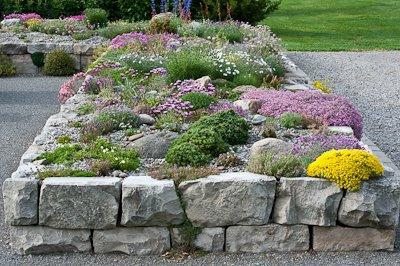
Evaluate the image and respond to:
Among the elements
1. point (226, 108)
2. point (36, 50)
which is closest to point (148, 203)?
point (226, 108)

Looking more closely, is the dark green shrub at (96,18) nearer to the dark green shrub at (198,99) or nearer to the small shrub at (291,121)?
the dark green shrub at (198,99)

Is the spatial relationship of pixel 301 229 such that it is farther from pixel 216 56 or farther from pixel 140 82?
pixel 216 56

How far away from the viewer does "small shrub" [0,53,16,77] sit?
577 inches

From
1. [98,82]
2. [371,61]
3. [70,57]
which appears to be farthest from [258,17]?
[98,82]

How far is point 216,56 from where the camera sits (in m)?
10.7

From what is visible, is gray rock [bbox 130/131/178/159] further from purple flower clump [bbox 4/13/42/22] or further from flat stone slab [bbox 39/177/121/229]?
purple flower clump [bbox 4/13/42/22]

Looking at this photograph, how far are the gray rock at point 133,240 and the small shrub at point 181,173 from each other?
402 mm

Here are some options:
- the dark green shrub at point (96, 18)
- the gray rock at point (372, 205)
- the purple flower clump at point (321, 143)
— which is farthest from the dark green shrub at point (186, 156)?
the dark green shrub at point (96, 18)

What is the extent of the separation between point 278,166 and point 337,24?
18176 mm

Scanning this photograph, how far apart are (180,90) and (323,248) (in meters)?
3.45

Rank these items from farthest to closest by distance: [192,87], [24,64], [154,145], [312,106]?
[24,64]
[192,87]
[312,106]
[154,145]

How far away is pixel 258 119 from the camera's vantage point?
804 centimetres

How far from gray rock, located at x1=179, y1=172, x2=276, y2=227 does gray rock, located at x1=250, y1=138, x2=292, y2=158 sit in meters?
0.63

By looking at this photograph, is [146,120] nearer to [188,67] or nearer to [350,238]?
[188,67]
